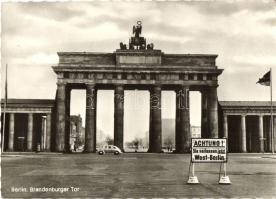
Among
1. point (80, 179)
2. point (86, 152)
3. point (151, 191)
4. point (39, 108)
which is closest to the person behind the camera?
point (151, 191)

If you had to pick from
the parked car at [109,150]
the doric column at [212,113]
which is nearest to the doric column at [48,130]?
the parked car at [109,150]

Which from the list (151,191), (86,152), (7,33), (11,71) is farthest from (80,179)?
(86,152)

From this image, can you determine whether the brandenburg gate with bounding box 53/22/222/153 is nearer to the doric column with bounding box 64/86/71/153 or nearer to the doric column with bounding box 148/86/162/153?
the doric column with bounding box 148/86/162/153

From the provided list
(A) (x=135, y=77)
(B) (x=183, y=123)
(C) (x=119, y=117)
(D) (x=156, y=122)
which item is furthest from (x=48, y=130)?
(B) (x=183, y=123)

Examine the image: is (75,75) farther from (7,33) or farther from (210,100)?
(7,33)

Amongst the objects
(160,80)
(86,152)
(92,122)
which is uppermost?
(160,80)

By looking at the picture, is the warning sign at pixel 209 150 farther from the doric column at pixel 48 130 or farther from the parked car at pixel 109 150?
the doric column at pixel 48 130
